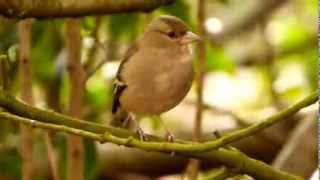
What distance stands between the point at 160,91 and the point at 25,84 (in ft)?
0.95

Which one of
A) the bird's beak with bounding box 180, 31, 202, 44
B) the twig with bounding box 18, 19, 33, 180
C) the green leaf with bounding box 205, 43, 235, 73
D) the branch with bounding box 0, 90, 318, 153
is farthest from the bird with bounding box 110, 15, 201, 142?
the green leaf with bounding box 205, 43, 235, 73

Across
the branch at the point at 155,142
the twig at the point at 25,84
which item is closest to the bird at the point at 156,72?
the twig at the point at 25,84

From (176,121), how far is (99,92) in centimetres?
68

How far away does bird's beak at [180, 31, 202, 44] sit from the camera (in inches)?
75.7

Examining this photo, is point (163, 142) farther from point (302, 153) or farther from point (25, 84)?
point (302, 153)

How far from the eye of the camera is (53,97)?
97.0 inches

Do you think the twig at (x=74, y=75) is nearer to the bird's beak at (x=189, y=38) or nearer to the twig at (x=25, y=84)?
Answer: the twig at (x=25, y=84)

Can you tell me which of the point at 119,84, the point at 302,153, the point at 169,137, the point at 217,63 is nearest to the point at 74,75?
the point at 119,84

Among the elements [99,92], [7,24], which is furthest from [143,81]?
Result: [99,92]

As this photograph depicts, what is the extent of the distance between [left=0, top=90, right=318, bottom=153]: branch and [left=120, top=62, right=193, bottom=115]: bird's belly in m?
0.49

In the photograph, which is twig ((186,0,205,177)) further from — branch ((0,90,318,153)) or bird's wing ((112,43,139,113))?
branch ((0,90,318,153))

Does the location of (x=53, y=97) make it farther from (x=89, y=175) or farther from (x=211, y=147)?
(x=211, y=147)

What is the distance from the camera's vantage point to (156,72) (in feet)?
6.08

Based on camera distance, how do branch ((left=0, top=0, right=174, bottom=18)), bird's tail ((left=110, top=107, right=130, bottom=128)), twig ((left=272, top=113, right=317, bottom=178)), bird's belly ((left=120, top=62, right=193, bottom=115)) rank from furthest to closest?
twig ((left=272, top=113, right=317, bottom=178)) → bird's tail ((left=110, top=107, right=130, bottom=128)) → bird's belly ((left=120, top=62, right=193, bottom=115)) → branch ((left=0, top=0, right=174, bottom=18))
